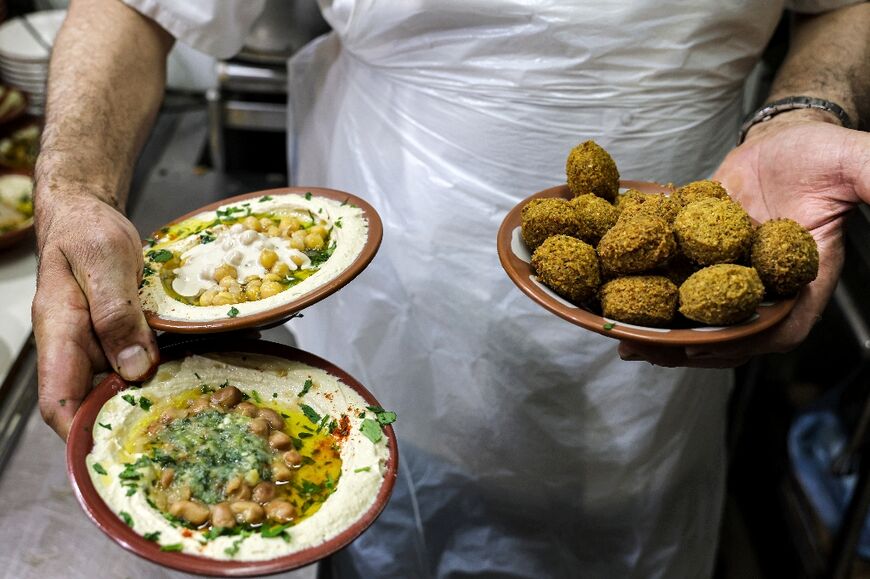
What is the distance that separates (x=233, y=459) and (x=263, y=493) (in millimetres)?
96

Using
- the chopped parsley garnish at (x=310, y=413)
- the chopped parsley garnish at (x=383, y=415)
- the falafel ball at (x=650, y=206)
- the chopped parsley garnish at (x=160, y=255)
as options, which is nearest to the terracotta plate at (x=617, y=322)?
the falafel ball at (x=650, y=206)

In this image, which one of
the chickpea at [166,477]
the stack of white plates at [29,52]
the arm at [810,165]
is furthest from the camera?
the stack of white plates at [29,52]

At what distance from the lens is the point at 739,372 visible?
10.5 feet

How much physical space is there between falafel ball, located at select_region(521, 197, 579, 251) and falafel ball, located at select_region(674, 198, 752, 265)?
0.69 ft

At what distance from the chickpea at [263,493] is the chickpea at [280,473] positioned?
0.09ft

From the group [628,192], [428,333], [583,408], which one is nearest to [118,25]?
[428,333]

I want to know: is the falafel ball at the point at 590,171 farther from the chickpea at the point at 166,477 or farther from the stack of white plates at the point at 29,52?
the stack of white plates at the point at 29,52

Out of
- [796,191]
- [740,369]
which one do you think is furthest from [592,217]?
[740,369]

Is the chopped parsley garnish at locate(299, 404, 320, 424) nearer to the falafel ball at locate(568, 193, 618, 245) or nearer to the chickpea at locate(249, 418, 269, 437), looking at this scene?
the chickpea at locate(249, 418, 269, 437)

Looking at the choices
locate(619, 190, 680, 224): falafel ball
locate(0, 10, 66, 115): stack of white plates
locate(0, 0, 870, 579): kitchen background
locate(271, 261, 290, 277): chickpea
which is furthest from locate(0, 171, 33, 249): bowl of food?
locate(619, 190, 680, 224): falafel ball

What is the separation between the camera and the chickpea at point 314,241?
151 cm

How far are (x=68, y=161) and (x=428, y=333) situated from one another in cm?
92

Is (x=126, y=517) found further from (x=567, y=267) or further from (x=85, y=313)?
(x=567, y=267)

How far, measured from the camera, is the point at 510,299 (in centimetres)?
188
